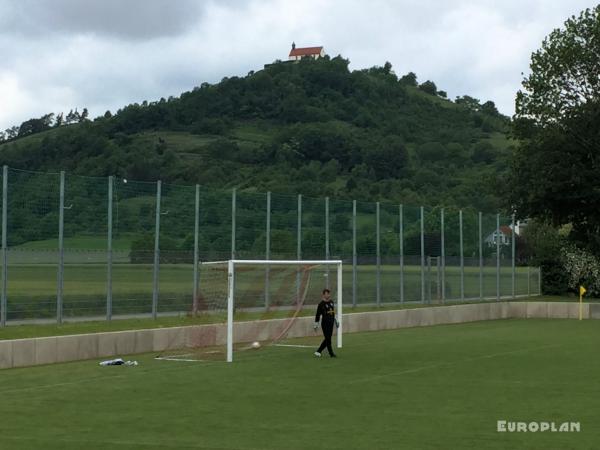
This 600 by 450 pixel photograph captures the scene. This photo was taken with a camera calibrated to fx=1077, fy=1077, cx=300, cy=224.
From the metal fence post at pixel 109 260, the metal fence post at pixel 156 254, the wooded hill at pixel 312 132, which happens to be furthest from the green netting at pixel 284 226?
the wooded hill at pixel 312 132

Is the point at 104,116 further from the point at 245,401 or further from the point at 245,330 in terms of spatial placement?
the point at 245,401

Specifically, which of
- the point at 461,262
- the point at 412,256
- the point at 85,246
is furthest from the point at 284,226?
the point at 461,262

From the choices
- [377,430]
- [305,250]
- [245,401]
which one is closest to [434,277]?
[305,250]

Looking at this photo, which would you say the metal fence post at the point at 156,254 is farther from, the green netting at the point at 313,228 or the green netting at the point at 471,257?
the green netting at the point at 471,257

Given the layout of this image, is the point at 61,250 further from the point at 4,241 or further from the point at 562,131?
the point at 562,131

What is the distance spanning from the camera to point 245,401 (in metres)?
16.7

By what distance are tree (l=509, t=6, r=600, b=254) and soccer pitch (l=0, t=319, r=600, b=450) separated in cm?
2968

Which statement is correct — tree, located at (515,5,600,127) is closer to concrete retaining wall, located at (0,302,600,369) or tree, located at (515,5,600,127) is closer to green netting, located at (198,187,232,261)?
concrete retaining wall, located at (0,302,600,369)

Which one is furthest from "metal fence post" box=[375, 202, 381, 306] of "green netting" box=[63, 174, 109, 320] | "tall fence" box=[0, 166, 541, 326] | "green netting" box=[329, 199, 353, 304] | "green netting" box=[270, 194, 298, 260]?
"green netting" box=[63, 174, 109, 320]

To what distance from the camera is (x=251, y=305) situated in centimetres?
3241

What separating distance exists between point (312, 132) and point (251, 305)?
378 ft

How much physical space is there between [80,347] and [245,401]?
336 inches

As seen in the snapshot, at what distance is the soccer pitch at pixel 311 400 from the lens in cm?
1290

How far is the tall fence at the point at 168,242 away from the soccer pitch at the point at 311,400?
3058mm
